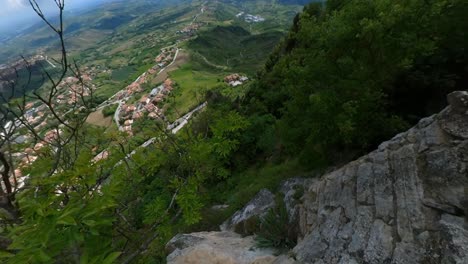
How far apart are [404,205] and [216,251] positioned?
6337mm

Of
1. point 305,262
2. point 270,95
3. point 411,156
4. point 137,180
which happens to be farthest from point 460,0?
point 270,95

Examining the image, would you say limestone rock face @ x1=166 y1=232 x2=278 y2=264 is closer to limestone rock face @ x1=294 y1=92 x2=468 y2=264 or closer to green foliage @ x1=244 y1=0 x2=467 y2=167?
limestone rock face @ x1=294 y1=92 x2=468 y2=264

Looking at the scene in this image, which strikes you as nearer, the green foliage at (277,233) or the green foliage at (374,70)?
the green foliage at (277,233)

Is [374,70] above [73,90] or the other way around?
the other way around

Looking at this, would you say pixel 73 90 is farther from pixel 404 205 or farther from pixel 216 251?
pixel 404 205

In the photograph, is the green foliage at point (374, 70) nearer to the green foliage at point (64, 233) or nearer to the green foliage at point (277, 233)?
the green foliage at point (277, 233)

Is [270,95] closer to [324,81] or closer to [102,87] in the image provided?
[324,81]

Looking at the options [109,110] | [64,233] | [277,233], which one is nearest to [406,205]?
[277,233]

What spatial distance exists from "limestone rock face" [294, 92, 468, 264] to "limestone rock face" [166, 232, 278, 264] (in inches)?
70.0

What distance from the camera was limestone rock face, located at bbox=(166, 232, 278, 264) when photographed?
10.5 meters

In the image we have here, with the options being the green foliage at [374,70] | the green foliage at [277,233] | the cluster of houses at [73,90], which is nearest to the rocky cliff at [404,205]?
the green foliage at [277,233]

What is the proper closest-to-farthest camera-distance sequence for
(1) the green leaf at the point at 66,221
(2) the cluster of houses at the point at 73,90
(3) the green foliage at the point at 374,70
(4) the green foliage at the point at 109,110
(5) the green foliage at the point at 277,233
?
(1) the green leaf at the point at 66,221 → (2) the cluster of houses at the point at 73,90 → (5) the green foliage at the point at 277,233 → (3) the green foliage at the point at 374,70 → (4) the green foliage at the point at 109,110

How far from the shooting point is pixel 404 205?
7531mm

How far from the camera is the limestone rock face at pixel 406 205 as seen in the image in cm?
667
